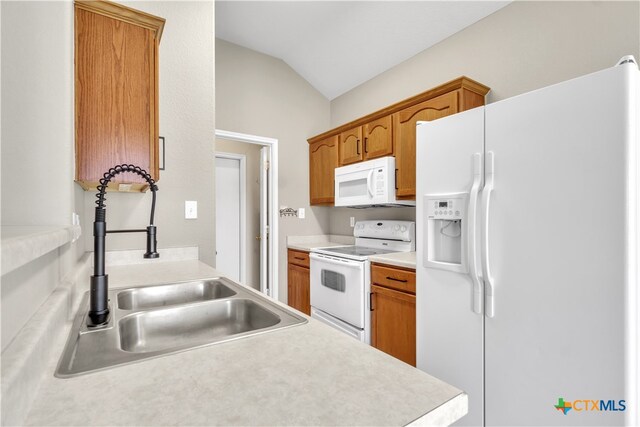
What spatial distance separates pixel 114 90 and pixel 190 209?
0.78m

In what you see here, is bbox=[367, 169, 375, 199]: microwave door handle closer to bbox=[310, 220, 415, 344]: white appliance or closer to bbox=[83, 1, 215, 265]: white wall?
bbox=[310, 220, 415, 344]: white appliance

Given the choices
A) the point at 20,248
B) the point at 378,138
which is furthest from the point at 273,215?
the point at 20,248

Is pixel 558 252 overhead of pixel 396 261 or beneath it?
overhead

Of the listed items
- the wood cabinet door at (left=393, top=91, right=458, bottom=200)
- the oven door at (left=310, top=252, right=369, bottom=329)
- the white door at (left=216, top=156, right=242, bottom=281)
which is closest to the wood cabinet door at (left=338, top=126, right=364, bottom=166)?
the wood cabinet door at (left=393, top=91, right=458, bottom=200)

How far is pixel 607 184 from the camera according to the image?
1.05 m

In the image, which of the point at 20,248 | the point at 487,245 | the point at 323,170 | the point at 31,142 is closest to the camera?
the point at 20,248

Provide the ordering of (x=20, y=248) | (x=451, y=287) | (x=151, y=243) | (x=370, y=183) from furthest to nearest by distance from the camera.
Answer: (x=370, y=183), (x=451, y=287), (x=151, y=243), (x=20, y=248)

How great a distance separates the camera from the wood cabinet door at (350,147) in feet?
9.54

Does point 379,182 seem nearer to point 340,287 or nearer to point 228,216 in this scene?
point 340,287

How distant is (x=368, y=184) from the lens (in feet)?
8.64

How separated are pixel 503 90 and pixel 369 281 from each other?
1.69 metres

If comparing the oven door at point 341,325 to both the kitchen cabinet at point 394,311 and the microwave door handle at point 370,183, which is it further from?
the microwave door handle at point 370,183

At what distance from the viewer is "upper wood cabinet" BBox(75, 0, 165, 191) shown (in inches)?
52.3

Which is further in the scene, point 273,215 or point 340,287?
point 273,215
